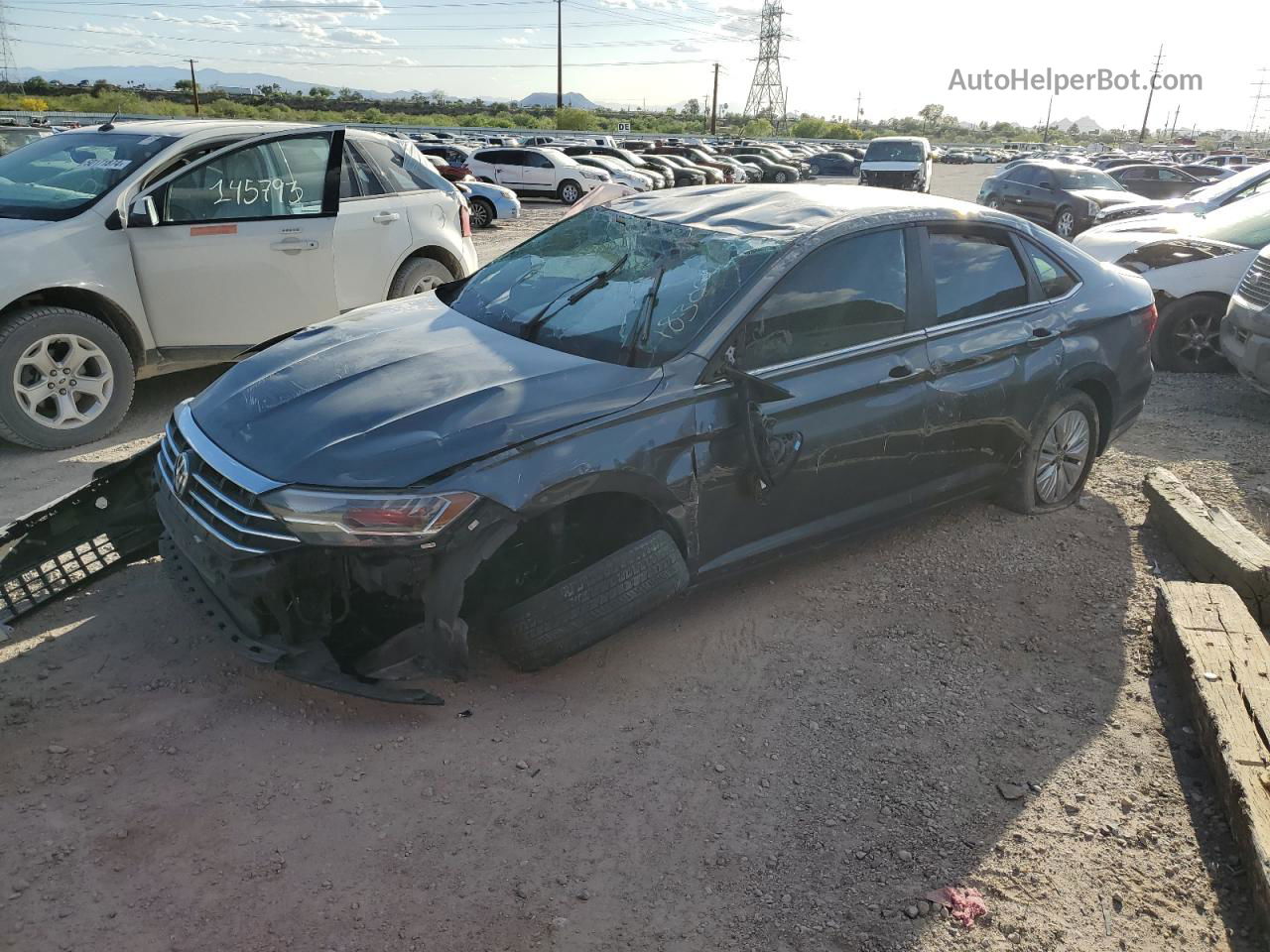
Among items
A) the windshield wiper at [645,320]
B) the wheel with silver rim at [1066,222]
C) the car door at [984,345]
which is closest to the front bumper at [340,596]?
the windshield wiper at [645,320]

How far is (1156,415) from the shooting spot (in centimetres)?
745

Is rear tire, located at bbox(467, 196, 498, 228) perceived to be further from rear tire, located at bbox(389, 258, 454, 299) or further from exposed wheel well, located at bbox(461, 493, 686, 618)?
exposed wheel well, located at bbox(461, 493, 686, 618)

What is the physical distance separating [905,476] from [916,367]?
492 millimetres

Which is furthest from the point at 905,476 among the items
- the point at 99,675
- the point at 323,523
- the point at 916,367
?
the point at 99,675

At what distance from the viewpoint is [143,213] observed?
590cm

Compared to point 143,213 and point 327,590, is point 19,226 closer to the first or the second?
point 143,213

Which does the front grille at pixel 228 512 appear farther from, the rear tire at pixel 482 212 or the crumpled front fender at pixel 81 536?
the rear tire at pixel 482 212

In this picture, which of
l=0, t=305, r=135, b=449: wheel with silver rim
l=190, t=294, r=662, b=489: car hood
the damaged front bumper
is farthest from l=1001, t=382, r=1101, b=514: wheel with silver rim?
l=0, t=305, r=135, b=449: wheel with silver rim

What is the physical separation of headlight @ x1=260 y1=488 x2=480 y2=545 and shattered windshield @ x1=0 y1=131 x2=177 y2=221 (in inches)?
156

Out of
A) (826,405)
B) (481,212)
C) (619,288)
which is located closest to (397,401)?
(619,288)

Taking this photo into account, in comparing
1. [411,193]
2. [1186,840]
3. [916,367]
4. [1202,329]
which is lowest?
[1186,840]

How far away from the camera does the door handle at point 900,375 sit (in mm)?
4102

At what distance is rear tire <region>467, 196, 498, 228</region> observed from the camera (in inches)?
750

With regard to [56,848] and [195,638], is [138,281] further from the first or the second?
[56,848]
